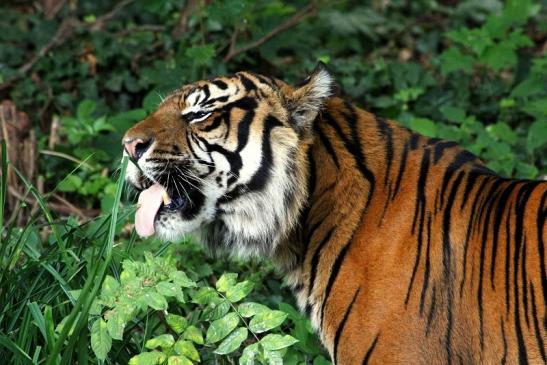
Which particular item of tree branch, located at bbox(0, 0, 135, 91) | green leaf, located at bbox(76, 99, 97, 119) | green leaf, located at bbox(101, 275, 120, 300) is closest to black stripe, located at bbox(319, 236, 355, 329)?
green leaf, located at bbox(101, 275, 120, 300)

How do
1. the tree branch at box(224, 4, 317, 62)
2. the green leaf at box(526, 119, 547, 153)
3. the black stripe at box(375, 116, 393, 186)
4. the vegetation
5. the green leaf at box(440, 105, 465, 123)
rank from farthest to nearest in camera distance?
the tree branch at box(224, 4, 317, 62), the green leaf at box(440, 105, 465, 123), the green leaf at box(526, 119, 547, 153), the black stripe at box(375, 116, 393, 186), the vegetation

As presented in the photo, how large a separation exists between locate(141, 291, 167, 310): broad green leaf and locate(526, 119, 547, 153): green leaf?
300 cm

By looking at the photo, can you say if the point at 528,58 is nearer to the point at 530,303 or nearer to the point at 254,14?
the point at 254,14

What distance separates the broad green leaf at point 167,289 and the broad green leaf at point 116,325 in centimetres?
17

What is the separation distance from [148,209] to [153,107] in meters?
1.80

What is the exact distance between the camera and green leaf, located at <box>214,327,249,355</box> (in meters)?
3.59

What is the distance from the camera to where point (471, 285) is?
3547 mm

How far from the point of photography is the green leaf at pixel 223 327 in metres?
3.62

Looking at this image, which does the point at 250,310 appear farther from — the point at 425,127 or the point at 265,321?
the point at 425,127

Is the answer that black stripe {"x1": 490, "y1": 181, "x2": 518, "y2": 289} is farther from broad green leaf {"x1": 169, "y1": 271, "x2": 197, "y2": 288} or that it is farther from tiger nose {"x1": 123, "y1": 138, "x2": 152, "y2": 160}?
tiger nose {"x1": 123, "y1": 138, "x2": 152, "y2": 160}

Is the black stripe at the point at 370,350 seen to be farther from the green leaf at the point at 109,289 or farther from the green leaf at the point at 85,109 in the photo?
the green leaf at the point at 85,109

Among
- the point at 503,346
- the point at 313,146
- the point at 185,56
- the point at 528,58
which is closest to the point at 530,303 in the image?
the point at 503,346

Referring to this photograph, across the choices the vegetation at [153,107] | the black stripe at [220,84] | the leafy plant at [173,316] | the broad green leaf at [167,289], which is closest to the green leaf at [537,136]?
the vegetation at [153,107]

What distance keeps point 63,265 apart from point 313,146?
1.16 meters
